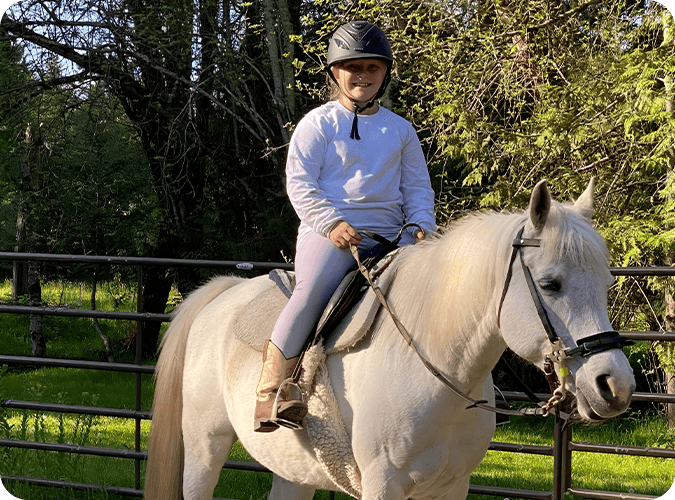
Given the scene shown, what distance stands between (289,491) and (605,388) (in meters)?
1.86

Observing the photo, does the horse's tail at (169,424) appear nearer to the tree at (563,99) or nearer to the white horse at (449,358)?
the white horse at (449,358)

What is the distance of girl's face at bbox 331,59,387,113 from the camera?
2785 millimetres

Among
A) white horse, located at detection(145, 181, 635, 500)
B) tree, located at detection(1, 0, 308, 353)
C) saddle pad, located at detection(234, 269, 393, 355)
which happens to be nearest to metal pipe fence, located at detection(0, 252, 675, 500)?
saddle pad, located at detection(234, 269, 393, 355)

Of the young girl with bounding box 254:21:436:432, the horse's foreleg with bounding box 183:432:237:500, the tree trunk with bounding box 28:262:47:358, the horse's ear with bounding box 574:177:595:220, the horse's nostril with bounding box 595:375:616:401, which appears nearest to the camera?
the horse's nostril with bounding box 595:375:616:401

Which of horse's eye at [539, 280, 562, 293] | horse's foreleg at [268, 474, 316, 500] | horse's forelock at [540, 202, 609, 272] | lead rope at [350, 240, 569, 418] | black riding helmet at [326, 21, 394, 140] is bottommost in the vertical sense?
horse's foreleg at [268, 474, 316, 500]

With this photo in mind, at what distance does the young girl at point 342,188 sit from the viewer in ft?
8.50

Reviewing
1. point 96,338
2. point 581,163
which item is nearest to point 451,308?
point 581,163

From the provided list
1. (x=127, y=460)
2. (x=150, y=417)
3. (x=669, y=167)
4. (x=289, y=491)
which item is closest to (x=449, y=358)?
(x=289, y=491)

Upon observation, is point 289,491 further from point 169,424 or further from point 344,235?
point 344,235

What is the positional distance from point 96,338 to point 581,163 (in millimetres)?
11644

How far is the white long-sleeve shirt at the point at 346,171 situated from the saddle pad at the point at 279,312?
268 mm

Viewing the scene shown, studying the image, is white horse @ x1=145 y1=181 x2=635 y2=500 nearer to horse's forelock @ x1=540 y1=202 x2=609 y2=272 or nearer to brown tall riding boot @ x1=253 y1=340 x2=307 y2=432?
horse's forelock @ x1=540 y1=202 x2=609 y2=272

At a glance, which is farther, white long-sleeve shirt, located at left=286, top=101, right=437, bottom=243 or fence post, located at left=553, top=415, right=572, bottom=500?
fence post, located at left=553, top=415, right=572, bottom=500

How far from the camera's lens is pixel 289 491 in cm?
326
